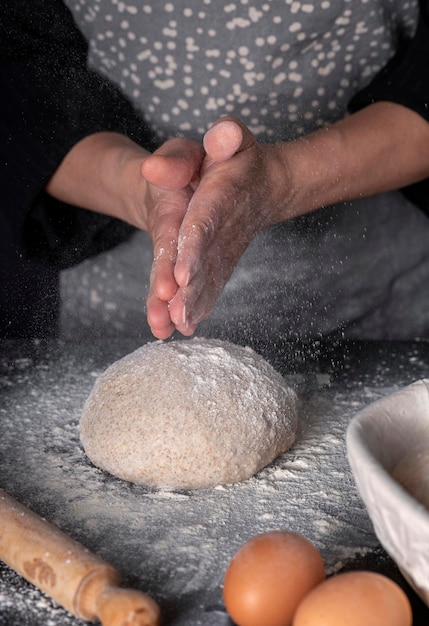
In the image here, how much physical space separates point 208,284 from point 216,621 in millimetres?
450

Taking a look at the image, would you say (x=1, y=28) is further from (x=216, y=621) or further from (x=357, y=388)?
(x=216, y=621)

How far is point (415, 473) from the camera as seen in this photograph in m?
0.71

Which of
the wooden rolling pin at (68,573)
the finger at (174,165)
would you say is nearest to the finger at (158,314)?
the finger at (174,165)

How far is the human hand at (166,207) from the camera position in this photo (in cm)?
98

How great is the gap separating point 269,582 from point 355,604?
0.08m

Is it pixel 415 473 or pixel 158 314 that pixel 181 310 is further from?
pixel 415 473

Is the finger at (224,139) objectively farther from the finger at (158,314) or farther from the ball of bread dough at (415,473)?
the ball of bread dough at (415,473)

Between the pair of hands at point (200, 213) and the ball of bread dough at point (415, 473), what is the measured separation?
0.34 metres

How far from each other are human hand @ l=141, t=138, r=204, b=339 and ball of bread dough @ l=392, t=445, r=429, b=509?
0.36 m

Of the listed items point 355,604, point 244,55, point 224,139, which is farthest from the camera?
point 244,55

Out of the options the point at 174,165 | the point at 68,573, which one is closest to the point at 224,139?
the point at 174,165

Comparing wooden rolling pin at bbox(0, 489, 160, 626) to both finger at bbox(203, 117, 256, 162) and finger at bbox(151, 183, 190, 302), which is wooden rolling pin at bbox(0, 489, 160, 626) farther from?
finger at bbox(203, 117, 256, 162)

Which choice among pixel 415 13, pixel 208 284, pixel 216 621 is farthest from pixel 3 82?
pixel 216 621

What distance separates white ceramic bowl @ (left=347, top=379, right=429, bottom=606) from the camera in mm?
611
